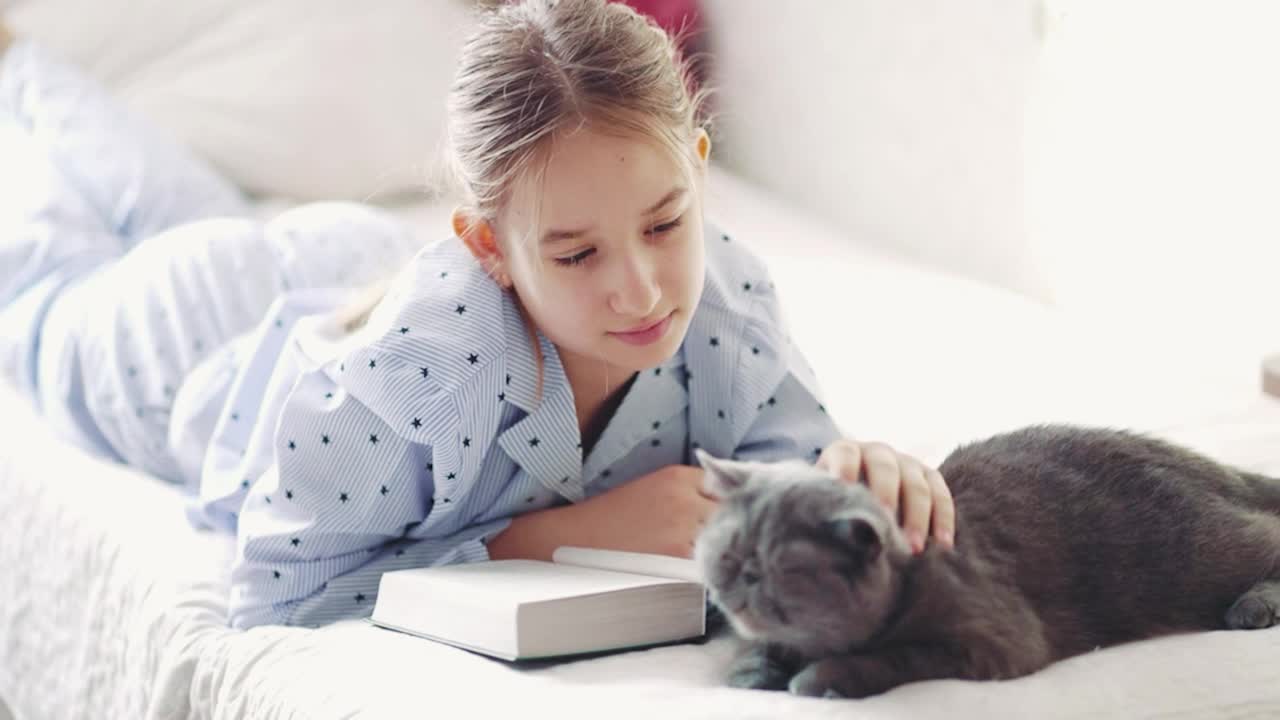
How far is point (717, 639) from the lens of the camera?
905 mm

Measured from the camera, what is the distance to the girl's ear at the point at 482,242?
1.06 metres

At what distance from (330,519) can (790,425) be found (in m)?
0.40

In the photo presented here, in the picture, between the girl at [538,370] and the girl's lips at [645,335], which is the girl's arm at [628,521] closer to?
the girl at [538,370]

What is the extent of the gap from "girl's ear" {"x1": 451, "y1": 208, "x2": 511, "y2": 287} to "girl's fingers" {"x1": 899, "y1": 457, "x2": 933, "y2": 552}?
0.41 meters

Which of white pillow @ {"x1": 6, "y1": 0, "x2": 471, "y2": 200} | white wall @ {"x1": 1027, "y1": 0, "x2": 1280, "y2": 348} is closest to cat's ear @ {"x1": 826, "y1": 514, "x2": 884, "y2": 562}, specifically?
white wall @ {"x1": 1027, "y1": 0, "x2": 1280, "y2": 348}

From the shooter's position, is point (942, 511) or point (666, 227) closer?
point (942, 511)

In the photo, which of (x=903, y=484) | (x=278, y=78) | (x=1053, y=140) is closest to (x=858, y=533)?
(x=903, y=484)

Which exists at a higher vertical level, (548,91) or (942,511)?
(548,91)

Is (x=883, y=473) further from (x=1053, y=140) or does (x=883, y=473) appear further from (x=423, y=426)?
(x=1053, y=140)

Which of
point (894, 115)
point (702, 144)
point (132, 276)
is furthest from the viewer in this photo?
point (894, 115)

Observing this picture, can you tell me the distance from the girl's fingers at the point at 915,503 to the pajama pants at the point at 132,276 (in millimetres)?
887

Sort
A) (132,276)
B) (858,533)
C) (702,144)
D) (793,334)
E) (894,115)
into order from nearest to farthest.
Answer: (858,533) < (702,144) < (132,276) < (793,334) < (894,115)

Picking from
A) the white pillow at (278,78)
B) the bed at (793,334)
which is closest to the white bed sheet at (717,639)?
the bed at (793,334)

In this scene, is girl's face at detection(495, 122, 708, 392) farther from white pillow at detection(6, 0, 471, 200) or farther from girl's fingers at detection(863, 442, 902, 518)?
white pillow at detection(6, 0, 471, 200)
